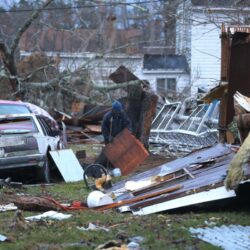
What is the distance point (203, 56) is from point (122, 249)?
26338 mm

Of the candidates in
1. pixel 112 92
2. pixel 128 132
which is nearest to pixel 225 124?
pixel 128 132

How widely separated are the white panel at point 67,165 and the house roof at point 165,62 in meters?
21.2

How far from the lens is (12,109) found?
43.1 feet

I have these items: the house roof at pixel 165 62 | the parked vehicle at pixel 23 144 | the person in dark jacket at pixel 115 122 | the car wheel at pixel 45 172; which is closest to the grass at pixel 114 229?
the parked vehicle at pixel 23 144

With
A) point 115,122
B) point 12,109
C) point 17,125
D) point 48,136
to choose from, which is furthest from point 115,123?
point 17,125

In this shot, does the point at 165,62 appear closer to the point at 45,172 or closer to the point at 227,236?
the point at 45,172

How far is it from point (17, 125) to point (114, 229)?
546cm

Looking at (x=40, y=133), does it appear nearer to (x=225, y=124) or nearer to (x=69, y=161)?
(x=69, y=161)

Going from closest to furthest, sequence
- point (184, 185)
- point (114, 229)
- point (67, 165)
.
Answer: point (114, 229)
point (184, 185)
point (67, 165)

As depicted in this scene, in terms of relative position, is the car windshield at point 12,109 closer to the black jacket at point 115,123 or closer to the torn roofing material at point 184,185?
the black jacket at point 115,123

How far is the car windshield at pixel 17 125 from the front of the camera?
1182cm

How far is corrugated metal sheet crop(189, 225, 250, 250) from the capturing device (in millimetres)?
6203

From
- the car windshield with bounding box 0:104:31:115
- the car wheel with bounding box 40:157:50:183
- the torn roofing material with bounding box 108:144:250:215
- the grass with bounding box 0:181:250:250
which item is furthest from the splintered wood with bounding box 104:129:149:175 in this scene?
the grass with bounding box 0:181:250:250

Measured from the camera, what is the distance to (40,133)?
40.1ft
